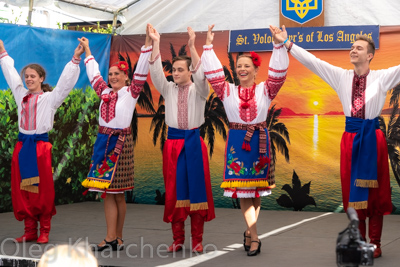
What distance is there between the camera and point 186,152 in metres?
4.28

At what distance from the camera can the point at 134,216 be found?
6.20m

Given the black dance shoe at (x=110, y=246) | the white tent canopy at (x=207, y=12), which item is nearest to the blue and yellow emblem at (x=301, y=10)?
the white tent canopy at (x=207, y=12)

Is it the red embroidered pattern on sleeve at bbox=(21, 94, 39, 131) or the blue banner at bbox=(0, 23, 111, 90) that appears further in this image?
the blue banner at bbox=(0, 23, 111, 90)

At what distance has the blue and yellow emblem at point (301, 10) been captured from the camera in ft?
20.5

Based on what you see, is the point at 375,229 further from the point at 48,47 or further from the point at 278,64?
the point at 48,47

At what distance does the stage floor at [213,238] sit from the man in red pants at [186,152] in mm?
262

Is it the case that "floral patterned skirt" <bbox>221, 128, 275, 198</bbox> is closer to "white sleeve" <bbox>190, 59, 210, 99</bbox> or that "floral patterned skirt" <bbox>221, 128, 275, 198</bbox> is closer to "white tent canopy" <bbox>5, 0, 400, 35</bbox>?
"white sleeve" <bbox>190, 59, 210, 99</bbox>

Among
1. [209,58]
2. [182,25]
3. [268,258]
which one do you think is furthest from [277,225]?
[182,25]

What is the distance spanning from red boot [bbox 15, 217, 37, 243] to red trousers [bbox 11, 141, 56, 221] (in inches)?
1.5

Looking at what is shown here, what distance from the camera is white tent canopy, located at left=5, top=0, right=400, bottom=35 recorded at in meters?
6.11

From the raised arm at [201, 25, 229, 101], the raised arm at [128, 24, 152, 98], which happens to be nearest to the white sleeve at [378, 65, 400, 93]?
the raised arm at [201, 25, 229, 101]

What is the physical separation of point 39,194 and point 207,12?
297cm

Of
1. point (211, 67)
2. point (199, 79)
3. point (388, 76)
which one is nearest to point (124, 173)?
point (199, 79)

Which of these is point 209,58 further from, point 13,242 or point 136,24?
point 136,24
